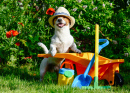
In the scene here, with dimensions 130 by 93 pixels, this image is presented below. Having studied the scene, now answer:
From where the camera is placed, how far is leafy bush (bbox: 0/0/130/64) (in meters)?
3.92

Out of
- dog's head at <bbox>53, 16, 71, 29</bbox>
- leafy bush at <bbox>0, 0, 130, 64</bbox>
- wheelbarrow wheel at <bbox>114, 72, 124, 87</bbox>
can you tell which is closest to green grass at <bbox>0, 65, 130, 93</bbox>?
wheelbarrow wheel at <bbox>114, 72, 124, 87</bbox>

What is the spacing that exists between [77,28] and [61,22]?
1.32 metres

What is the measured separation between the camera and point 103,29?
4.04 metres

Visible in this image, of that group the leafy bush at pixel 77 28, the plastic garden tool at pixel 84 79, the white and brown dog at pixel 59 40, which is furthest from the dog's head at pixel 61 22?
the leafy bush at pixel 77 28

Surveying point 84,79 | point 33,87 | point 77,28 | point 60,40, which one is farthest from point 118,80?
point 77,28

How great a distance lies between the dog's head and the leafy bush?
1013 millimetres

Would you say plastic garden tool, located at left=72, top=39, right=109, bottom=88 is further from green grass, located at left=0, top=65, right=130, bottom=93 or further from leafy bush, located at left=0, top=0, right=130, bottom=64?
leafy bush, located at left=0, top=0, right=130, bottom=64

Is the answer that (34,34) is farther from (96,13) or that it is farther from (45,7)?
(96,13)

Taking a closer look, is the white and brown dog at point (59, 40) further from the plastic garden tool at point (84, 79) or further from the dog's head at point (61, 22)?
the plastic garden tool at point (84, 79)

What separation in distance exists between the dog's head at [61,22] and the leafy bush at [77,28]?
1013mm

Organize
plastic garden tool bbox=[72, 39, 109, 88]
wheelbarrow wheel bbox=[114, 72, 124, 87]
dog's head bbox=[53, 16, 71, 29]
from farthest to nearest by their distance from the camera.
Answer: dog's head bbox=[53, 16, 71, 29] → wheelbarrow wheel bbox=[114, 72, 124, 87] → plastic garden tool bbox=[72, 39, 109, 88]

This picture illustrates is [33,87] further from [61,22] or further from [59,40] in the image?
[61,22]

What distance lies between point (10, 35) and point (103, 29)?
6.31 ft

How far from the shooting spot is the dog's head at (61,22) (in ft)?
9.21
